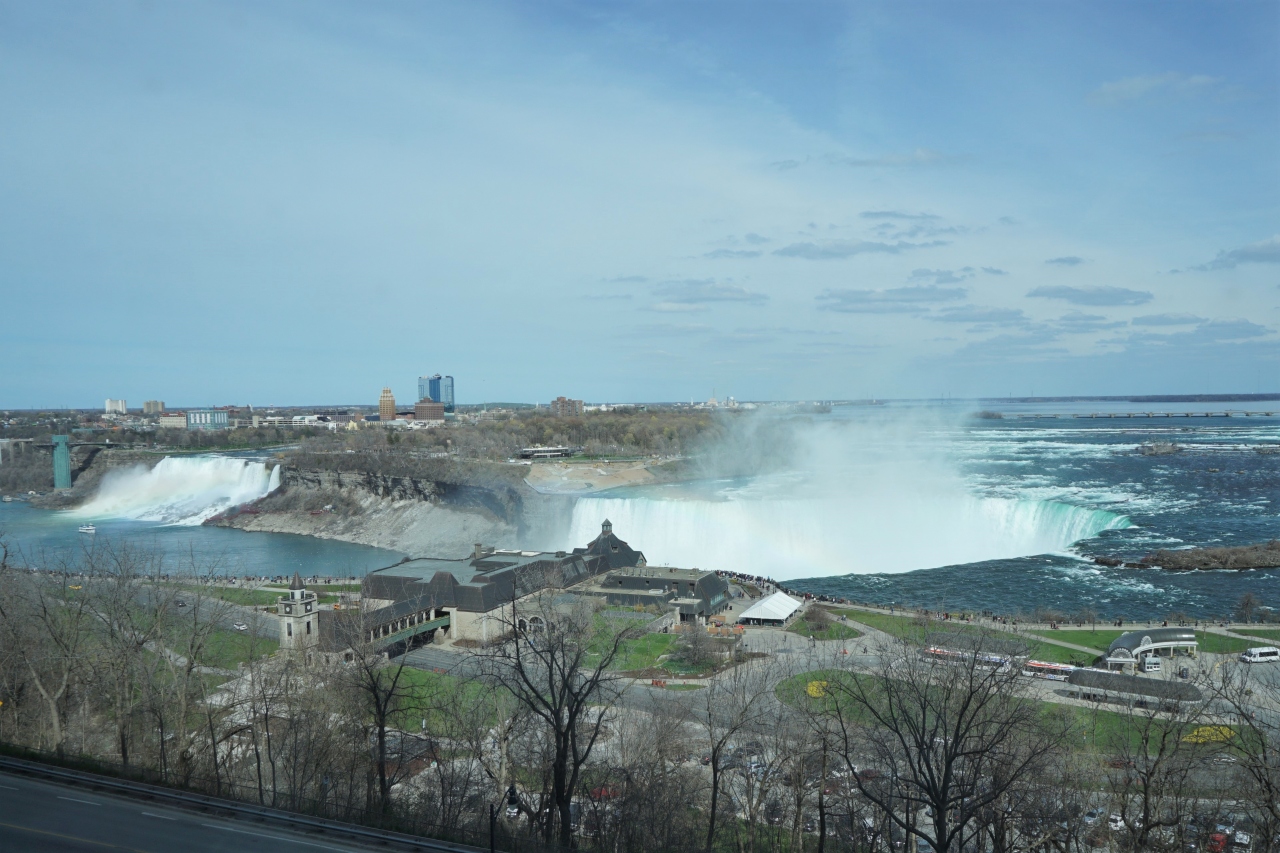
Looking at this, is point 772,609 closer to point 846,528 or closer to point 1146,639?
point 1146,639

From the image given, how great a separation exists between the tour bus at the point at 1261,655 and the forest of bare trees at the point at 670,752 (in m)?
1.21

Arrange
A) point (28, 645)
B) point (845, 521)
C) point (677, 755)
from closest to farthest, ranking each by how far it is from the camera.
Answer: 1. point (677, 755)
2. point (28, 645)
3. point (845, 521)

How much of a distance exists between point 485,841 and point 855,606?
19.3 metres

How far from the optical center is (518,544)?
4353 cm

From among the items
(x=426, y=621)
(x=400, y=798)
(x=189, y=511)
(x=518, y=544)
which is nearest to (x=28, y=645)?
(x=400, y=798)

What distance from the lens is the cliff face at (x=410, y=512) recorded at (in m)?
44.4

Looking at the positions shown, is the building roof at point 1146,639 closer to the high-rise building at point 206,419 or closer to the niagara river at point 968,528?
the niagara river at point 968,528

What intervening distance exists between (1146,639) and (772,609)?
9.70 meters

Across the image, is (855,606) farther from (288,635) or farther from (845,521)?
(288,635)

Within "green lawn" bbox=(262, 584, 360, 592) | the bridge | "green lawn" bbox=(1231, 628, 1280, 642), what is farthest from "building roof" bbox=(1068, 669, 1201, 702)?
the bridge

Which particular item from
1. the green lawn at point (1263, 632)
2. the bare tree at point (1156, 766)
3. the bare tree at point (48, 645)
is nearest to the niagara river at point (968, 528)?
the green lawn at point (1263, 632)

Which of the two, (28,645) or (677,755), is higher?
(28,645)

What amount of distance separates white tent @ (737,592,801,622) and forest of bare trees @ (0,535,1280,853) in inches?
222

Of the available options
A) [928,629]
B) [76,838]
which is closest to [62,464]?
[928,629]
